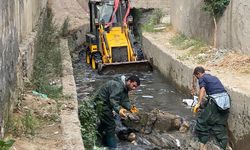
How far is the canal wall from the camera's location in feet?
30.4

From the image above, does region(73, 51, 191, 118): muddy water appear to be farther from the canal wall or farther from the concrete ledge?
the concrete ledge

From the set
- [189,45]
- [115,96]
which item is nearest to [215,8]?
[189,45]

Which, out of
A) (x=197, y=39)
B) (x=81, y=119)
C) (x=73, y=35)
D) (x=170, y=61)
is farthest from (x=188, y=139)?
(x=73, y=35)

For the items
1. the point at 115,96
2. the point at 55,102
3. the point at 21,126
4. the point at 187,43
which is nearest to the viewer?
the point at 21,126

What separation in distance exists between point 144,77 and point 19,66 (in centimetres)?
745

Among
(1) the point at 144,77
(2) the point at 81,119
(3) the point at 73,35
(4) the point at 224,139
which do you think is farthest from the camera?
(3) the point at 73,35

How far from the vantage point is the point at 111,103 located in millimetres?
8719

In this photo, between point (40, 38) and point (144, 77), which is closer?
point (40, 38)

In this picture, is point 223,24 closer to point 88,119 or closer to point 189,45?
point 189,45

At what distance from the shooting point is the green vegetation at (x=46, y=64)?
10.3m

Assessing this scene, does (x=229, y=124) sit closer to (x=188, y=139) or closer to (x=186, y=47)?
(x=188, y=139)

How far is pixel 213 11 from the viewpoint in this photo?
14453mm

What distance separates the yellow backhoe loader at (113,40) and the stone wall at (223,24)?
209 cm

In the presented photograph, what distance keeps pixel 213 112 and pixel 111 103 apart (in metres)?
2.08
